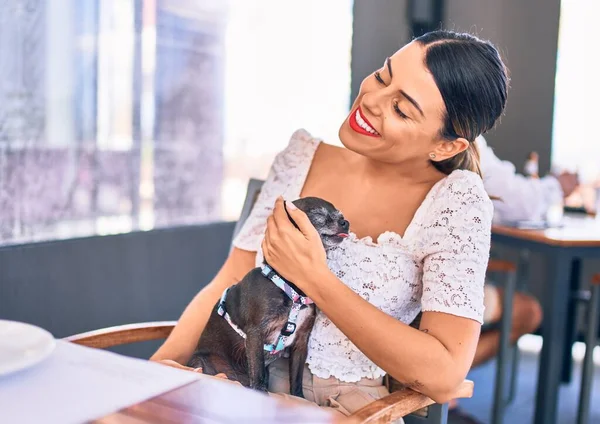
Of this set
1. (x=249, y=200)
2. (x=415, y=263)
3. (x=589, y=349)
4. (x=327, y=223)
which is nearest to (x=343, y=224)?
(x=327, y=223)

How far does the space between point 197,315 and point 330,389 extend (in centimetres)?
37

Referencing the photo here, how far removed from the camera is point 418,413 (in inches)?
58.5

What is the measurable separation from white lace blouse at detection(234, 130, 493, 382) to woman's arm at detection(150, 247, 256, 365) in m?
0.13

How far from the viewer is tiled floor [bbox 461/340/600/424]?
10.8ft

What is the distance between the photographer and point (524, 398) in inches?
139

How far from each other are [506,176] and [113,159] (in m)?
1.73

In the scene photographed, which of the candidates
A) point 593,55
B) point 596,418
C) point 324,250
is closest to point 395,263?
point 324,250

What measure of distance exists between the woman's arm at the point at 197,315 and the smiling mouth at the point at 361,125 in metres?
0.41

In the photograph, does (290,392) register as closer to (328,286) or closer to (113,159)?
(328,286)

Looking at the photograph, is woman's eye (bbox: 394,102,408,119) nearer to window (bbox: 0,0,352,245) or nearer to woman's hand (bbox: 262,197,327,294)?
woman's hand (bbox: 262,197,327,294)

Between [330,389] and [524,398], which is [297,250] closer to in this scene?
[330,389]

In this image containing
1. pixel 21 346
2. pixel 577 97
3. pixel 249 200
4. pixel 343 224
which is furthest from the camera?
pixel 577 97

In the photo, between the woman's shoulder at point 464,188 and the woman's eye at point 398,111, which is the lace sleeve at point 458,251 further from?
the woman's eye at point 398,111

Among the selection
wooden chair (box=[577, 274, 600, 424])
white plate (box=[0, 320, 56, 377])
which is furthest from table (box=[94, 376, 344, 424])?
wooden chair (box=[577, 274, 600, 424])
